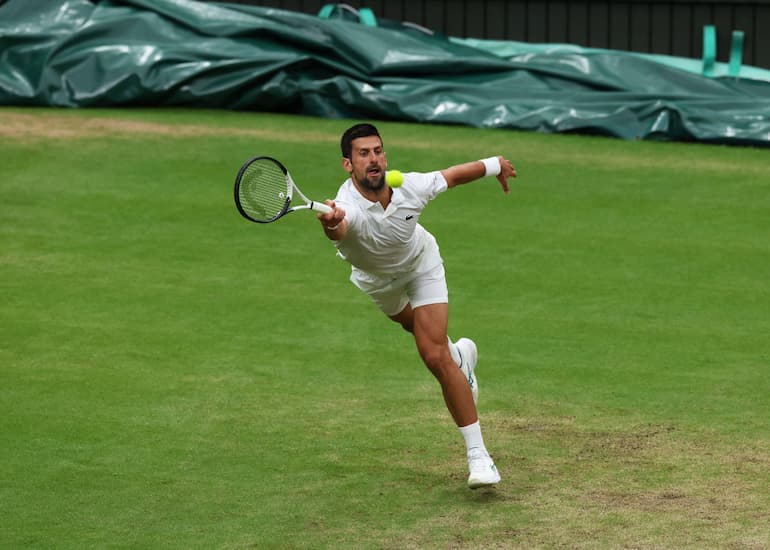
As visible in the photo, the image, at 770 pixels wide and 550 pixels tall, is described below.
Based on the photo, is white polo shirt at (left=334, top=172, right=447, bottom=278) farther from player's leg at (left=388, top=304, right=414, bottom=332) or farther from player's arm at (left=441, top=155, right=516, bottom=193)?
player's leg at (left=388, top=304, right=414, bottom=332)

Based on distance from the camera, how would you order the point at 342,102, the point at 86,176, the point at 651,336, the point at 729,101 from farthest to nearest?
the point at 342,102 < the point at 729,101 < the point at 86,176 < the point at 651,336

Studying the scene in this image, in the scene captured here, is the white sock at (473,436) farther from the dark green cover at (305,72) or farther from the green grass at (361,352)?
the dark green cover at (305,72)

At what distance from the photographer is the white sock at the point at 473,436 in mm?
7371

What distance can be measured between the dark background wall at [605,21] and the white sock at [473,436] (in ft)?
36.2

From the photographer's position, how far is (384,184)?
294 inches

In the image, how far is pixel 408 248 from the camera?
7641 millimetres

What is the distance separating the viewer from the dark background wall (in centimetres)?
1712

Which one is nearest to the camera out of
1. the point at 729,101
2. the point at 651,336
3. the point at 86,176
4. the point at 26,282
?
the point at 651,336

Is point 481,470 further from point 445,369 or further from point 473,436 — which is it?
point 445,369

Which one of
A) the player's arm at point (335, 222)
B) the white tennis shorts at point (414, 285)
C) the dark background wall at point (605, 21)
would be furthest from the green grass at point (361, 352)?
the dark background wall at point (605, 21)

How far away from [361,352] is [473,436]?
2772 mm

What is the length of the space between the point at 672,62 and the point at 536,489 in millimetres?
10814

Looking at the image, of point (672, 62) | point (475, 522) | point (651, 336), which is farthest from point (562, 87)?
point (475, 522)

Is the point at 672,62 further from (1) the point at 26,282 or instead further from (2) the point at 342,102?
(1) the point at 26,282
